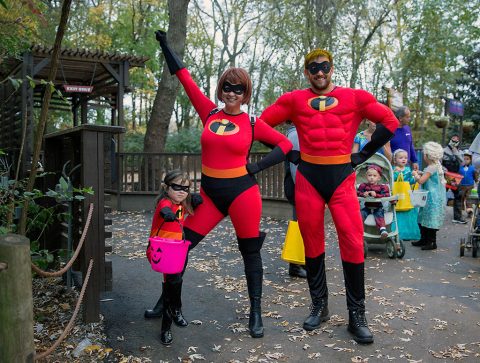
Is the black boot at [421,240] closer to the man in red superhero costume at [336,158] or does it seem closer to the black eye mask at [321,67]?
the man in red superhero costume at [336,158]

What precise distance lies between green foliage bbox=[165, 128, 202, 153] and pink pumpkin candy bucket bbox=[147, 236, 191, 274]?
18.0m

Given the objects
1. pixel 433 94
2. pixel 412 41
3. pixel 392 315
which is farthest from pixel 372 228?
pixel 433 94

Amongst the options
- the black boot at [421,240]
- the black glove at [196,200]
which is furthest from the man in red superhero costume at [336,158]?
the black boot at [421,240]

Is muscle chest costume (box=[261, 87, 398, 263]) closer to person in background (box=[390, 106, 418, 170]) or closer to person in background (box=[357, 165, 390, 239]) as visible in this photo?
person in background (box=[357, 165, 390, 239])

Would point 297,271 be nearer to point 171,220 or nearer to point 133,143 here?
point 171,220

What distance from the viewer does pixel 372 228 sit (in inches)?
267

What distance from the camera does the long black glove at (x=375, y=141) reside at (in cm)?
378

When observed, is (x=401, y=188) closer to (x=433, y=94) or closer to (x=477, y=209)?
(x=477, y=209)

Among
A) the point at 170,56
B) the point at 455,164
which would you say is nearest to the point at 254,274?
the point at 170,56

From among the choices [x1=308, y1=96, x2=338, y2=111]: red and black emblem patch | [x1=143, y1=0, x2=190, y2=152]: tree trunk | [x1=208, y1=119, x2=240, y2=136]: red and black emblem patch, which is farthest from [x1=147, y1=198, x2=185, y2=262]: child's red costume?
[x1=143, y1=0, x2=190, y2=152]: tree trunk

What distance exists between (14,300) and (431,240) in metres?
6.47

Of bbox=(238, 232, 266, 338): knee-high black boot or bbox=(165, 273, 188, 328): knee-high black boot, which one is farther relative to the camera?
bbox=(238, 232, 266, 338): knee-high black boot

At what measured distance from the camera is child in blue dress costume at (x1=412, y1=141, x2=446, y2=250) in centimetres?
707

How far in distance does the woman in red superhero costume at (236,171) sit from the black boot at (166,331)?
596 mm
